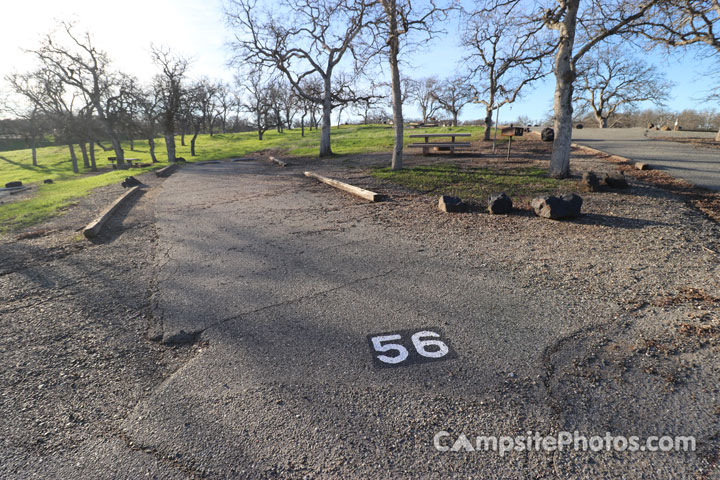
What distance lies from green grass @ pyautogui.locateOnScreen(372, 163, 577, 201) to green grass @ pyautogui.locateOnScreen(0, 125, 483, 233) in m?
9.58

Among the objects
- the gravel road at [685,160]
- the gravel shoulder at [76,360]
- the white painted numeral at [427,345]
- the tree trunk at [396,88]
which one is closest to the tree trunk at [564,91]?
the gravel road at [685,160]

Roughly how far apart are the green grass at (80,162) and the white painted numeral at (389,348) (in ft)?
30.4

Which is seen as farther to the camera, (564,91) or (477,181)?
(477,181)

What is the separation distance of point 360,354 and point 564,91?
9648 mm

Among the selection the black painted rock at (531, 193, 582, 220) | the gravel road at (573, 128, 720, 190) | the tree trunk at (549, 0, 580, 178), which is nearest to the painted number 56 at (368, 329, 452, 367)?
the black painted rock at (531, 193, 582, 220)

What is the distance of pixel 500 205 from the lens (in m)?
6.71

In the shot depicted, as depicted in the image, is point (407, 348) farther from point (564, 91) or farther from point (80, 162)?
point (80, 162)

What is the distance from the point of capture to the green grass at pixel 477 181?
8.28 metres

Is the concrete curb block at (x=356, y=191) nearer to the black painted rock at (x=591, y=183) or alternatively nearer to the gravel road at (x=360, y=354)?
the gravel road at (x=360, y=354)

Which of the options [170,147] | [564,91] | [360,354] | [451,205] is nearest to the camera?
[360,354]

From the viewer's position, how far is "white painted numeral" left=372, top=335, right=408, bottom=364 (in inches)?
106

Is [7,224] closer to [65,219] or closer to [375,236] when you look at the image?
[65,219]

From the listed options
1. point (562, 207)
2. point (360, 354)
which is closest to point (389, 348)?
point (360, 354)

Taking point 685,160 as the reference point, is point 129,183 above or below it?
below
